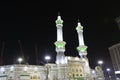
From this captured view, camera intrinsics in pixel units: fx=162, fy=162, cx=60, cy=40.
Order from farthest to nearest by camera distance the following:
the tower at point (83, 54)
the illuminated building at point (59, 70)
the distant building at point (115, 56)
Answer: the distant building at point (115, 56), the tower at point (83, 54), the illuminated building at point (59, 70)

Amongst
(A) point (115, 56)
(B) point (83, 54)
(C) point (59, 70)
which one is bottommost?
(C) point (59, 70)

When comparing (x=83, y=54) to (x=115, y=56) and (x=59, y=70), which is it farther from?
(x=115, y=56)

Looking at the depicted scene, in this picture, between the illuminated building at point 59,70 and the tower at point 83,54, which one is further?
the tower at point 83,54

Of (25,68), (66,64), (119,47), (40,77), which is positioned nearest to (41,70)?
(40,77)

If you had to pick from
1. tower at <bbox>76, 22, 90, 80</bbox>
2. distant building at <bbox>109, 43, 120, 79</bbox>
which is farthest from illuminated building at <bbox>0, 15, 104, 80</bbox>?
distant building at <bbox>109, 43, 120, 79</bbox>

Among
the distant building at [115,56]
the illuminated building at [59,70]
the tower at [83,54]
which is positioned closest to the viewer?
the illuminated building at [59,70]

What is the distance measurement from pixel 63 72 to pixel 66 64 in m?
2.86

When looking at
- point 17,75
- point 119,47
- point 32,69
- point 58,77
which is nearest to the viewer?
point 17,75

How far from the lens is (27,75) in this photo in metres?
46.9

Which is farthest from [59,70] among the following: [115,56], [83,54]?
[115,56]

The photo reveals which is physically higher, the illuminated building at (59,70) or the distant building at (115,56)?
the distant building at (115,56)

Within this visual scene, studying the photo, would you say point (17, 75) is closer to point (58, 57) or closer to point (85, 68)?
point (58, 57)

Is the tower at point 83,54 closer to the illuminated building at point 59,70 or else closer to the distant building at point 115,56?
the illuminated building at point 59,70

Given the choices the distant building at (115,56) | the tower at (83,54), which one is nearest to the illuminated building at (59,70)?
the tower at (83,54)
